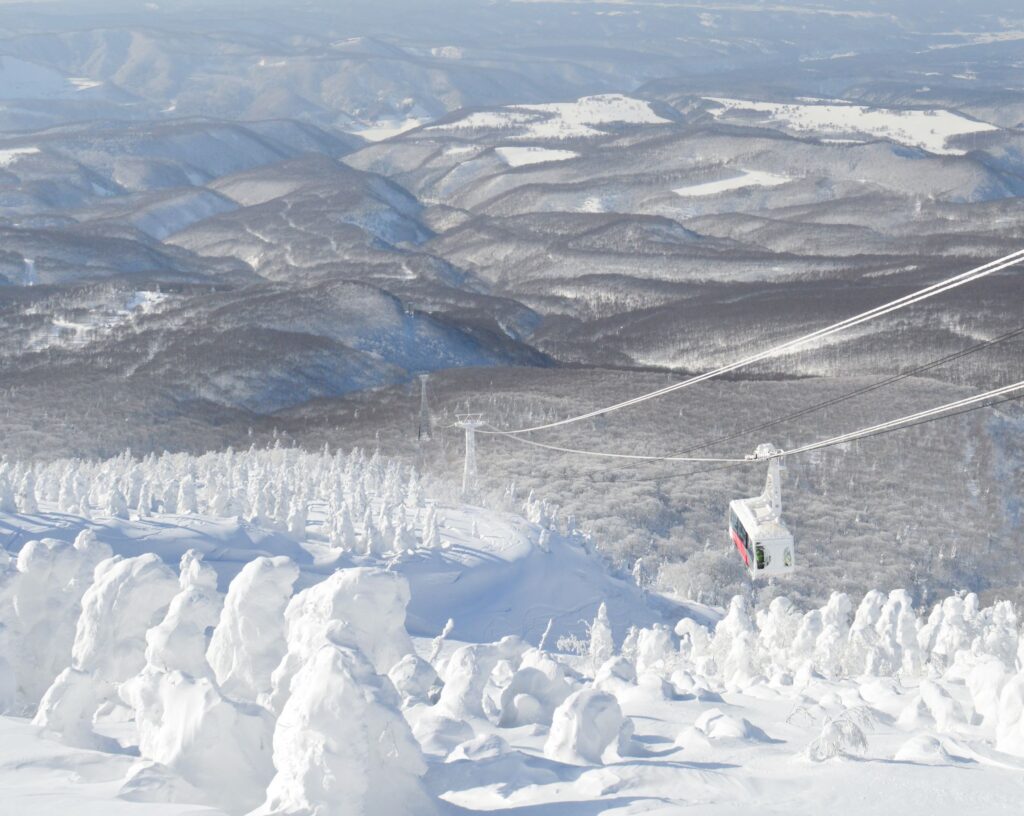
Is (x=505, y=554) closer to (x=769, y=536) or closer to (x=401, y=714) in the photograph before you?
(x=769, y=536)

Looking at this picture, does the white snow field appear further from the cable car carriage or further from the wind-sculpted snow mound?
the cable car carriage

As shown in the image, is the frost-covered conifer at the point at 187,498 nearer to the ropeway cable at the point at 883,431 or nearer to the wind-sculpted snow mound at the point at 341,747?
the ropeway cable at the point at 883,431

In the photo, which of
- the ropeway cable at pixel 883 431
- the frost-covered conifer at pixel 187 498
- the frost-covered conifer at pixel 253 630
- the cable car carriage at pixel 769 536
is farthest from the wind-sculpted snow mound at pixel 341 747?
the ropeway cable at pixel 883 431

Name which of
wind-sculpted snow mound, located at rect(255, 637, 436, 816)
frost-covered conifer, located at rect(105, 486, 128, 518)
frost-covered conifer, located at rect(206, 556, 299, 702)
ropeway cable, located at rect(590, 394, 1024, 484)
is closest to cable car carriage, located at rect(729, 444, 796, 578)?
frost-covered conifer, located at rect(206, 556, 299, 702)

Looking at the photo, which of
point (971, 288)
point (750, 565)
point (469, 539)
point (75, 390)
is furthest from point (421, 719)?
point (971, 288)

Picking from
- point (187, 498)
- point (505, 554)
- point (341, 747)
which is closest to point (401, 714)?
point (341, 747)

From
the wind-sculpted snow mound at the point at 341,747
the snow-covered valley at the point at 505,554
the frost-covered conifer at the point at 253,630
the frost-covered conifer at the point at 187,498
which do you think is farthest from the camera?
the frost-covered conifer at the point at 187,498

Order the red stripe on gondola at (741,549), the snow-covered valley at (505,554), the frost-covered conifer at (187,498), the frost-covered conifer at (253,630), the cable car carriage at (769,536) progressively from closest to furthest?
the snow-covered valley at (505,554), the frost-covered conifer at (253,630), the cable car carriage at (769,536), the red stripe on gondola at (741,549), the frost-covered conifer at (187,498)

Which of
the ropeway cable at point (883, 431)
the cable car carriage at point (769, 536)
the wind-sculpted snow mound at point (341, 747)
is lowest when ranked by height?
the ropeway cable at point (883, 431)

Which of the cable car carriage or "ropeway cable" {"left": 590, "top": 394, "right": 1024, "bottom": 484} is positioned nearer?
the cable car carriage

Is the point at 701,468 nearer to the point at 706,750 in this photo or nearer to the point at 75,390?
the point at 75,390

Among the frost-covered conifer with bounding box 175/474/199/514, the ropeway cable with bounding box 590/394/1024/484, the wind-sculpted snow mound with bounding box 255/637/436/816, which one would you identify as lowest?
the ropeway cable with bounding box 590/394/1024/484
